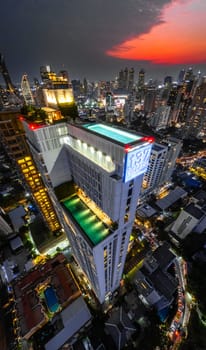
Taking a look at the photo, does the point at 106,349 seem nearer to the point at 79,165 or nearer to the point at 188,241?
the point at 188,241

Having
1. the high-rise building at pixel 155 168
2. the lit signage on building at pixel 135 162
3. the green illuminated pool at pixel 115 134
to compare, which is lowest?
the high-rise building at pixel 155 168

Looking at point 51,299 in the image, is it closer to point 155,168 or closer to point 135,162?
point 135,162

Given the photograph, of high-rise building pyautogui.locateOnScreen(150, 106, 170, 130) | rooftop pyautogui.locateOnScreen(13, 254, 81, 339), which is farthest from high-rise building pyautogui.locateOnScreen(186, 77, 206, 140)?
rooftop pyautogui.locateOnScreen(13, 254, 81, 339)

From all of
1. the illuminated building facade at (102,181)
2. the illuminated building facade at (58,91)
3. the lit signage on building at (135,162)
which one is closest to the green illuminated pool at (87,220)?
the illuminated building facade at (102,181)

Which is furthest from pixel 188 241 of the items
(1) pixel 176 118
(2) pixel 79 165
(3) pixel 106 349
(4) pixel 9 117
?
(1) pixel 176 118

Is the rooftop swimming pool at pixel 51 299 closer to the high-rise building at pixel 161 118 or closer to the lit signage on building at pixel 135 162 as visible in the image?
the lit signage on building at pixel 135 162

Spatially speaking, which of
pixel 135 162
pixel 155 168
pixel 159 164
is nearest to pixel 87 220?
pixel 135 162
